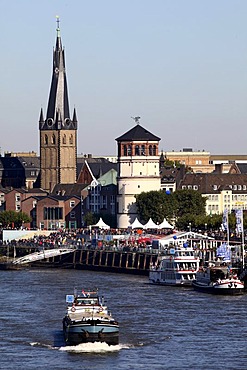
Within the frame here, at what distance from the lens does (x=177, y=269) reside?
113625 millimetres

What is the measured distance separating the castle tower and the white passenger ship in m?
62.2

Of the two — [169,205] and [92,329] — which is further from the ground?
[169,205]

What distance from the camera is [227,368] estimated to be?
70.0 meters

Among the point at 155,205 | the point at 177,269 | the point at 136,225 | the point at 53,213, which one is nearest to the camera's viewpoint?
the point at 177,269

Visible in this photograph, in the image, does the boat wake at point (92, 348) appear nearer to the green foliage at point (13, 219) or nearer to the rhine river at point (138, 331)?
the rhine river at point (138, 331)

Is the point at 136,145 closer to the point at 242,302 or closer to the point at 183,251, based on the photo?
the point at 183,251

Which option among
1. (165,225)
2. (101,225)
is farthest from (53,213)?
(165,225)

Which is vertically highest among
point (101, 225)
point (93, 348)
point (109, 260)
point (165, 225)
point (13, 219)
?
point (13, 219)

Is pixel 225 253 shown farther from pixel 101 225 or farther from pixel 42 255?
pixel 101 225

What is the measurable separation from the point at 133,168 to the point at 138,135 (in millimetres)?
3744

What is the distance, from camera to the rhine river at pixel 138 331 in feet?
236

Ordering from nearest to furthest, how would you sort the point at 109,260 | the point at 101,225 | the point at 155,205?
the point at 109,260, the point at 155,205, the point at 101,225

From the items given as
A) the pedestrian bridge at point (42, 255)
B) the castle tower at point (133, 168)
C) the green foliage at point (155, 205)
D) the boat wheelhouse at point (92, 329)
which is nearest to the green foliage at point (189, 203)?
the green foliage at point (155, 205)

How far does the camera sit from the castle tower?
180000 mm
